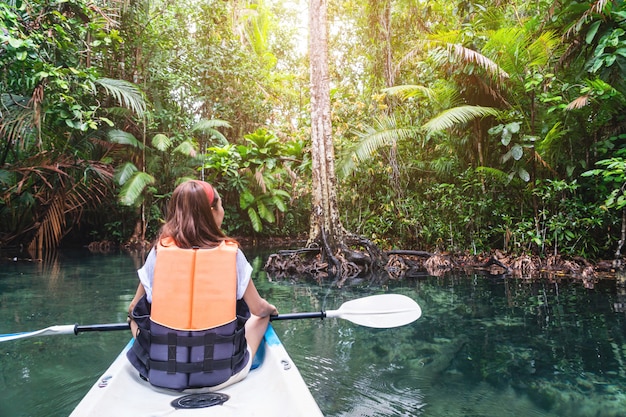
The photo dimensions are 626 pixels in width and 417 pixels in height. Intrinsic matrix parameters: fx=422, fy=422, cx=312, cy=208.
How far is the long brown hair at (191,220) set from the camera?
1833mm

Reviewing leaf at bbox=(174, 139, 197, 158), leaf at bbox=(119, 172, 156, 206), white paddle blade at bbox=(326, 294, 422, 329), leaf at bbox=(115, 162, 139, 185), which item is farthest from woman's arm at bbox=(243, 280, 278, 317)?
leaf at bbox=(174, 139, 197, 158)

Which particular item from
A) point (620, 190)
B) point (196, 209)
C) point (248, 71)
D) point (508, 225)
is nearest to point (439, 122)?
point (508, 225)

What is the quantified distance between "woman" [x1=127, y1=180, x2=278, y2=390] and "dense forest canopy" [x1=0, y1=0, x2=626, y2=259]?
4745mm

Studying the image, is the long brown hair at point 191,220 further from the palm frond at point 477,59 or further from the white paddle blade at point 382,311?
the palm frond at point 477,59

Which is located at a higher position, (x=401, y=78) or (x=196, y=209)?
(x=401, y=78)

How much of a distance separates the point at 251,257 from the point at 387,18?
645 cm

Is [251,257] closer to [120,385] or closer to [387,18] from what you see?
[387,18]

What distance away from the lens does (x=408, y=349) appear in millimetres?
3461

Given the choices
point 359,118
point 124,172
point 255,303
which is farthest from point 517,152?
point 124,172

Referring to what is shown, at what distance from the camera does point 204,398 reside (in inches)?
72.3

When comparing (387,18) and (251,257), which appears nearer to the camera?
(387,18)

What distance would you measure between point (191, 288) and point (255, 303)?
441 millimetres

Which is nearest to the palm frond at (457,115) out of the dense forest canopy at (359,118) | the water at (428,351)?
the dense forest canopy at (359,118)

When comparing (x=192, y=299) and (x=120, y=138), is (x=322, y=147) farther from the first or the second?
(x=120, y=138)
